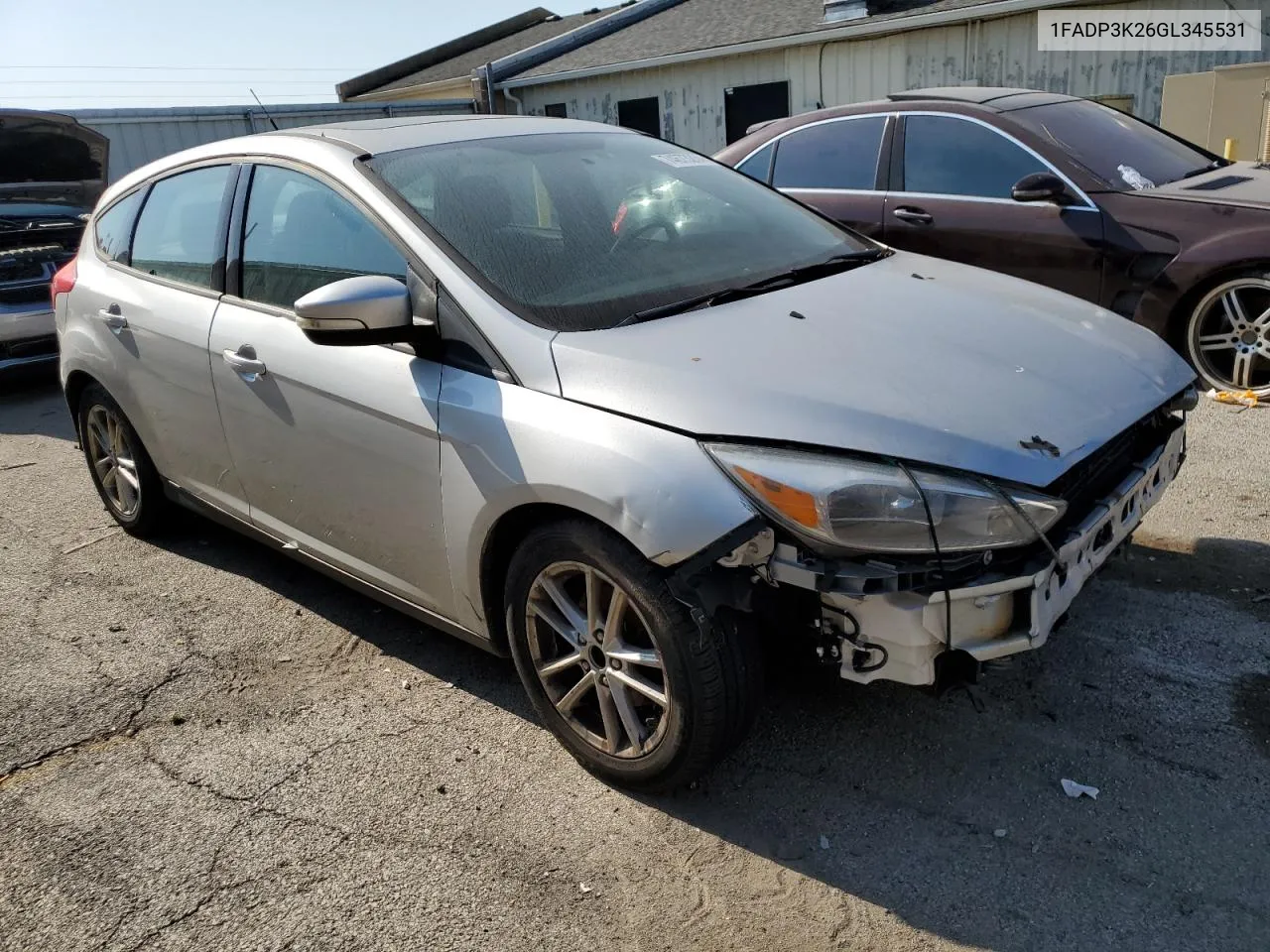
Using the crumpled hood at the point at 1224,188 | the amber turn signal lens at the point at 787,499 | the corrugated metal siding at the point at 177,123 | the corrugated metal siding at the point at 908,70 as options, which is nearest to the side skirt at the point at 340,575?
the amber turn signal lens at the point at 787,499

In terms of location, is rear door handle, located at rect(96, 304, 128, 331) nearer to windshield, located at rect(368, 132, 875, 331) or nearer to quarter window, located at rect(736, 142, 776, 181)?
windshield, located at rect(368, 132, 875, 331)

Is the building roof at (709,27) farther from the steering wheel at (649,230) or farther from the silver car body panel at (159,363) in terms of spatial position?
the silver car body panel at (159,363)

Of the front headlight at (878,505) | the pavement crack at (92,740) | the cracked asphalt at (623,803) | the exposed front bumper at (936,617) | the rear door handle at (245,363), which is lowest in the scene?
the pavement crack at (92,740)

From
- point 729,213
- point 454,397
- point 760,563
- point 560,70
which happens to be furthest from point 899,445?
point 560,70

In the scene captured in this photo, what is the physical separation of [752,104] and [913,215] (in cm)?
961

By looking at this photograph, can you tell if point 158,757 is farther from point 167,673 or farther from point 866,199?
point 866,199

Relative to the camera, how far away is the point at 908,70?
1308 centimetres

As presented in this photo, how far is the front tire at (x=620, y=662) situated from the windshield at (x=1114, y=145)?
459cm

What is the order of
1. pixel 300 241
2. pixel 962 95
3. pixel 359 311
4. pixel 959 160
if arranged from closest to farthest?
1. pixel 359 311
2. pixel 300 241
3. pixel 959 160
4. pixel 962 95

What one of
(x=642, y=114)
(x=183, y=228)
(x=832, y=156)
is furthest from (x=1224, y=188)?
(x=642, y=114)

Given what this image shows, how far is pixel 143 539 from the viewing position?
492 centimetres

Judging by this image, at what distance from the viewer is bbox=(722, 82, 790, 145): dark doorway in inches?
583

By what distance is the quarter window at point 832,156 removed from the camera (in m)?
6.60

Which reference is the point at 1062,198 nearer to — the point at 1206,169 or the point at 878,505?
the point at 1206,169
